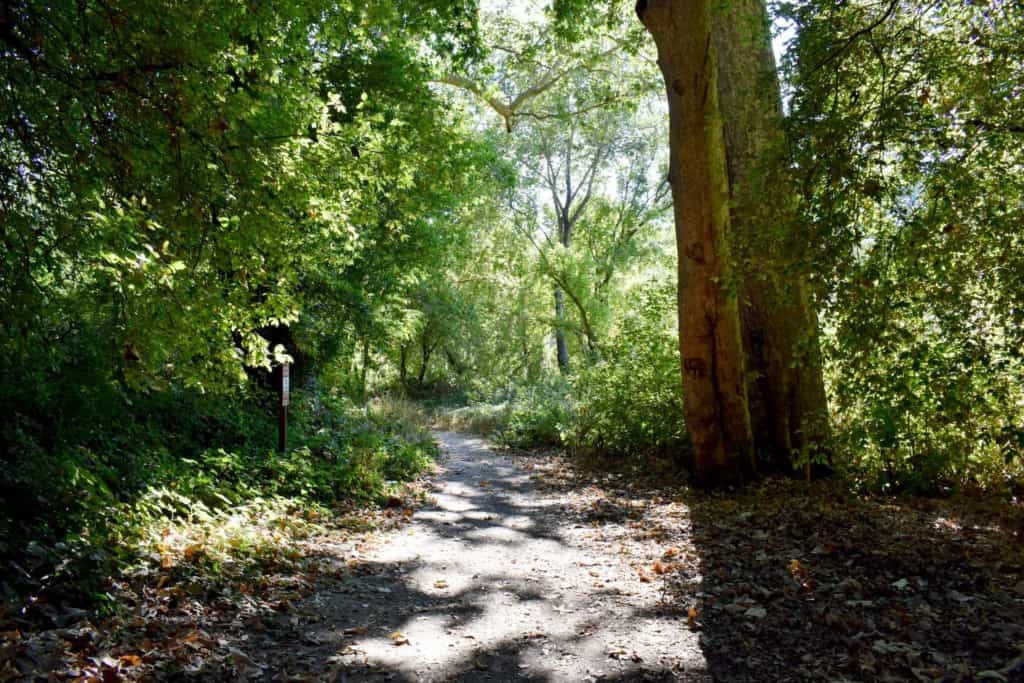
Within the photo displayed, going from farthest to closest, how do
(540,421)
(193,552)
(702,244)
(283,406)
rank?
(540,421)
(283,406)
(702,244)
(193,552)

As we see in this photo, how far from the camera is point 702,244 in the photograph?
789 centimetres

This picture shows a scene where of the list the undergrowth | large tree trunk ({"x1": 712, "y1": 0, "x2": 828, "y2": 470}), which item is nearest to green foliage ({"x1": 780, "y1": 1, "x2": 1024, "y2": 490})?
large tree trunk ({"x1": 712, "y1": 0, "x2": 828, "y2": 470})

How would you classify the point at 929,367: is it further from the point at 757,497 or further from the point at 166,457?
the point at 166,457

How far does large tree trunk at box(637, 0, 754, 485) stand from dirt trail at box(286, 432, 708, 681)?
Result: 2.08 metres

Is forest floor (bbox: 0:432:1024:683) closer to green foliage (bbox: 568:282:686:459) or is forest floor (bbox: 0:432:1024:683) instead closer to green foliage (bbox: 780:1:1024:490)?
green foliage (bbox: 780:1:1024:490)

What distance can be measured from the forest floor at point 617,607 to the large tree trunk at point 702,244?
974 millimetres

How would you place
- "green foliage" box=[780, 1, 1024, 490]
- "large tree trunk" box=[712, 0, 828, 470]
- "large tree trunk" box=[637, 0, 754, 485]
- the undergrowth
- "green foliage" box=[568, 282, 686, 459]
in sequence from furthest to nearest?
"green foliage" box=[568, 282, 686, 459] → "large tree trunk" box=[712, 0, 828, 470] → "large tree trunk" box=[637, 0, 754, 485] → "green foliage" box=[780, 1, 1024, 490] → the undergrowth

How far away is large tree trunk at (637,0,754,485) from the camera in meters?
7.55

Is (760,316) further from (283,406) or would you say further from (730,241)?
(283,406)

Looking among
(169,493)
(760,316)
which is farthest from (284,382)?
(760,316)

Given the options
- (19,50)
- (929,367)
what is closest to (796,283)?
(929,367)

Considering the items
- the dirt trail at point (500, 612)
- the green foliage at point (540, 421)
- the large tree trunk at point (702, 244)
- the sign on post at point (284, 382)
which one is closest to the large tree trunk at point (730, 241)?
the large tree trunk at point (702, 244)

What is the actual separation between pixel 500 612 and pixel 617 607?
876 millimetres

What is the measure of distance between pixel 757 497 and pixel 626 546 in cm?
202
